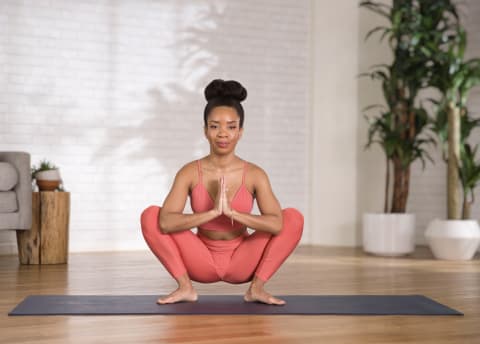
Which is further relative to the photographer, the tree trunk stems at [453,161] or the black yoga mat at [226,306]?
the tree trunk stems at [453,161]

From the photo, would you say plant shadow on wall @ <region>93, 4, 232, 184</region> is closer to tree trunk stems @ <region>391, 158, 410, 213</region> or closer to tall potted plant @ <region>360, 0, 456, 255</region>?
tall potted plant @ <region>360, 0, 456, 255</region>

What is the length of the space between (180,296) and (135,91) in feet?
11.0

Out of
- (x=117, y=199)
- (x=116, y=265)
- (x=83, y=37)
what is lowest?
(x=116, y=265)

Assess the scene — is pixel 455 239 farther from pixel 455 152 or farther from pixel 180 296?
pixel 180 296

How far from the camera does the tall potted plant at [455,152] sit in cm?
547

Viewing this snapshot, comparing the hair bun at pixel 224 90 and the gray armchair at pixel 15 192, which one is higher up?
the hair bun at pixel 224 90

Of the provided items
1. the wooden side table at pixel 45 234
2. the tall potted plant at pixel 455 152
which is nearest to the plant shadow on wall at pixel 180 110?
the wooden side table at pixel 45 234

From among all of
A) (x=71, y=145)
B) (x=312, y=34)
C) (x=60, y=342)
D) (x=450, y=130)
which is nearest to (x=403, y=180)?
(x=450, y=130)

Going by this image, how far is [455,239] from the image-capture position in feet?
17.9

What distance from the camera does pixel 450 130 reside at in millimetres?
5641

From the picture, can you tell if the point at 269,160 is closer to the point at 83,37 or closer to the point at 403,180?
the point at 403,180

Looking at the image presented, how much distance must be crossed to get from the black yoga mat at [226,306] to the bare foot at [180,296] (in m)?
0.03

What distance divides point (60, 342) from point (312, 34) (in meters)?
4.89

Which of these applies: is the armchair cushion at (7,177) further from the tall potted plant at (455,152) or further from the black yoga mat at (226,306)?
the tall potted plant at (455,152)
